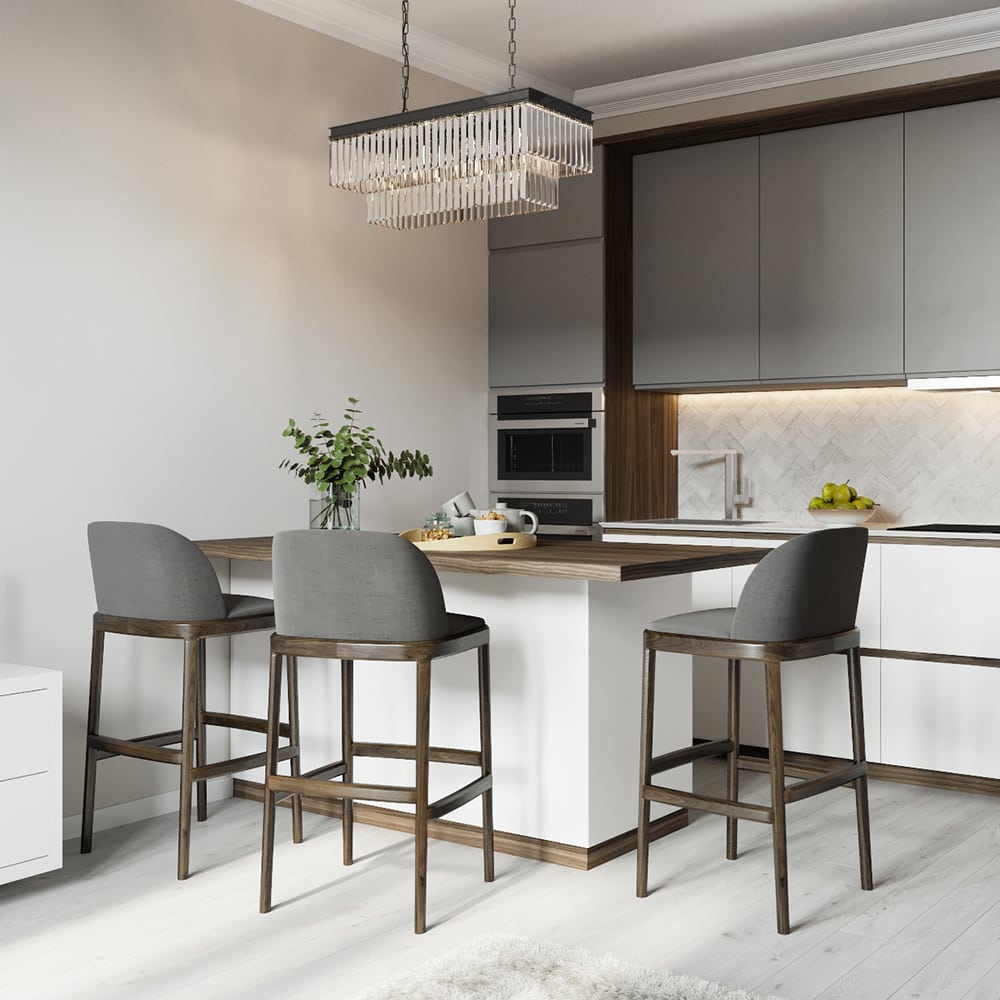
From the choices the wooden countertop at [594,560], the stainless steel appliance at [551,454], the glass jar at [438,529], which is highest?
the stainless steel appliance at [551,454]

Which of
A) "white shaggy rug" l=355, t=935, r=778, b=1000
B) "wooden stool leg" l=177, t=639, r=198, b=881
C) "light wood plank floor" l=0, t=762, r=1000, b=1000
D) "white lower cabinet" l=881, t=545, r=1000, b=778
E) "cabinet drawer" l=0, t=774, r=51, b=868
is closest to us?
"white shaggy rug" l=355, t=935, r=778, b=1000

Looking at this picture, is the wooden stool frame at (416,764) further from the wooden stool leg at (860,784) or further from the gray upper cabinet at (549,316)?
the gray upper cabinet at (549,316)

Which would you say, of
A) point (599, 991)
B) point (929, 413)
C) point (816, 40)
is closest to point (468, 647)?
point (599, 991)

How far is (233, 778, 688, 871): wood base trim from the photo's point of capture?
320 centimetres

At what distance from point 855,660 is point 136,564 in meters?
1.91

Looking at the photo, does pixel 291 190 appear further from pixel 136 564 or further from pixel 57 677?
pixel 57 677

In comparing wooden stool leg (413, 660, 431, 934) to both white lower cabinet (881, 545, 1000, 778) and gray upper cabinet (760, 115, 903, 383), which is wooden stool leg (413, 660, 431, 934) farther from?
gray upper cabinet (760, 115, 903, 383)

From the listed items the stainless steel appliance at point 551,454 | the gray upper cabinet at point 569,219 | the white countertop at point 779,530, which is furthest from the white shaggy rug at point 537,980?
the gray upper cabinet at point 569,219

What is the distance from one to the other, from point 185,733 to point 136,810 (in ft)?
2.51

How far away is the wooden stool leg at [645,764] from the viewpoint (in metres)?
2.92

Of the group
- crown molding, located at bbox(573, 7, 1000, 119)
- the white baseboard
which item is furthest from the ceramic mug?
crown molding, located at bbox(573, 7, 1000, 119)

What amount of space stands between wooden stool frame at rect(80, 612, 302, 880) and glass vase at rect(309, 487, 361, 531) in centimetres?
39

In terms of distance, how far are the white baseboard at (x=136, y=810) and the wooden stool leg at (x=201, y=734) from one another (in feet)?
0.22

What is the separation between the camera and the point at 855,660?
302cm
